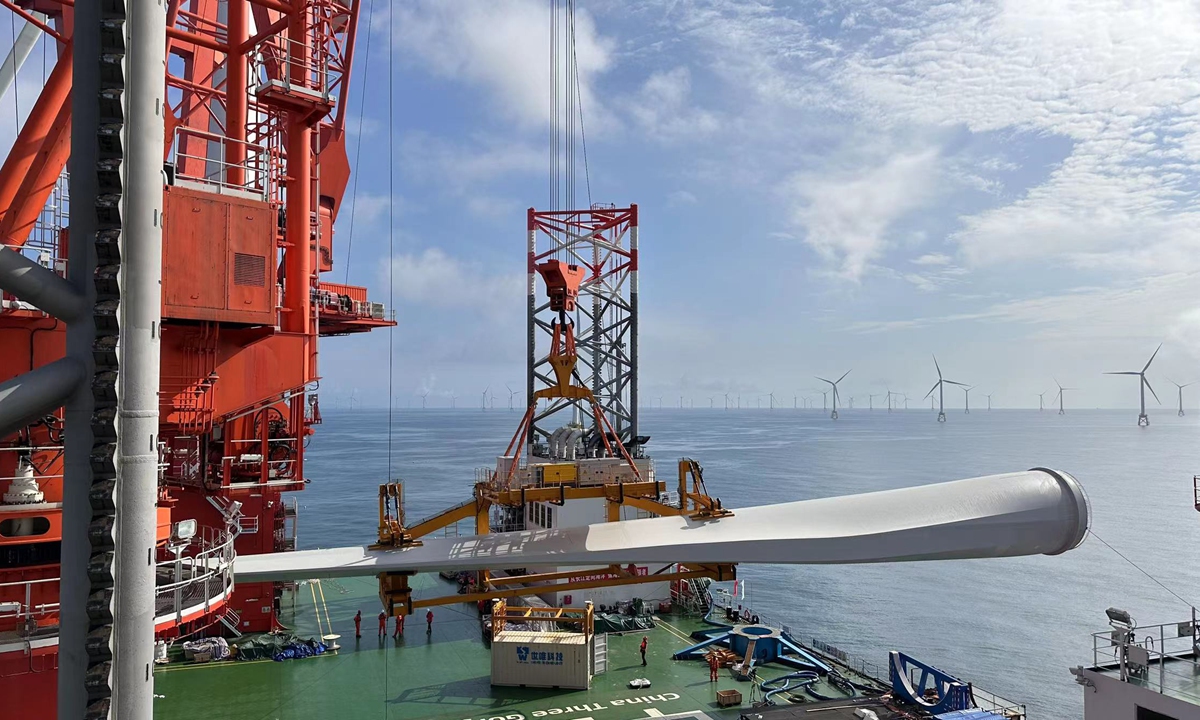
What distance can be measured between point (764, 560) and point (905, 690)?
61.8 ft

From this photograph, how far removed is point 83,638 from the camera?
15.5 ft

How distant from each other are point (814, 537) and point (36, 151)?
16.1m

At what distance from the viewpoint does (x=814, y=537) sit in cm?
1073

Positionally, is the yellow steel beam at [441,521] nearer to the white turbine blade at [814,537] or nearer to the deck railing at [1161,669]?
the white turbine blade at [814,537]

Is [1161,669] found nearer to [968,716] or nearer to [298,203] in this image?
[968,716]

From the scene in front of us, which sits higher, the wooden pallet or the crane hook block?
the crane hook block

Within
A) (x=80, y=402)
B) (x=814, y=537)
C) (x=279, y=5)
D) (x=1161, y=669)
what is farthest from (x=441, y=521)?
(x=1161, y=669)

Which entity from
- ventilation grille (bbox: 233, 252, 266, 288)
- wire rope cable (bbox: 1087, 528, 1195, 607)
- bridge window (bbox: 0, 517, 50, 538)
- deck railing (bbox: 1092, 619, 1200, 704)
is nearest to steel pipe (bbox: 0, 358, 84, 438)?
bridge window (bbox: 0, 517, 50, 538)

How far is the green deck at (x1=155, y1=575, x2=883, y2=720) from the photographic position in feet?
79.2

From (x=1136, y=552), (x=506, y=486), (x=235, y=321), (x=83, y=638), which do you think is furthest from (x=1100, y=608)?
(x=83, y=638)

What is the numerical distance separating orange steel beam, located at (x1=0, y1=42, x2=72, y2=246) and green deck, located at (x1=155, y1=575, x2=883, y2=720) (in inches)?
617

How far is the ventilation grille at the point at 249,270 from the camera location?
576 inches

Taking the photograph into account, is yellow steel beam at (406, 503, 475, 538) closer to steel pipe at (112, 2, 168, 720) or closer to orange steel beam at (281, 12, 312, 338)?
orange steel beam at (281, 12, 312, 338)

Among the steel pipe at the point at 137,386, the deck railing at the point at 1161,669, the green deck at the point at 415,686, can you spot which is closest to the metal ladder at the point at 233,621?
the green deck at the point at 415,686
